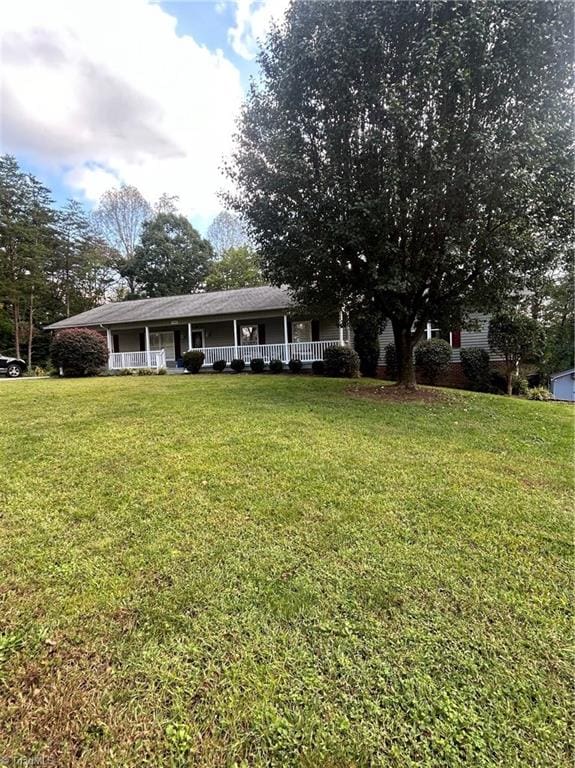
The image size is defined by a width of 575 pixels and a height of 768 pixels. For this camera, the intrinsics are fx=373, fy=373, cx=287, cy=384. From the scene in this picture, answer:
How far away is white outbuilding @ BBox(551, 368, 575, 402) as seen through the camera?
1348cm

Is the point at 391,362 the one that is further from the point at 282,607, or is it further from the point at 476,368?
the point at 282,607

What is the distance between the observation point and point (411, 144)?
22.8 ft

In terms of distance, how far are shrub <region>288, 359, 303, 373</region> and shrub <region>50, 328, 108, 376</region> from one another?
767cm

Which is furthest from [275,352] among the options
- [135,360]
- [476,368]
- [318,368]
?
[476,368]

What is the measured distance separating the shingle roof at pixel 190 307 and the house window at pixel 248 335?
142cm

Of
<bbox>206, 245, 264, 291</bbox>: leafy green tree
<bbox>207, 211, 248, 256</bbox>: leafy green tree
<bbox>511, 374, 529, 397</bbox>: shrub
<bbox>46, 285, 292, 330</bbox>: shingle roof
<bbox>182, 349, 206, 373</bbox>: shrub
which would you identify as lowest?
<bbox>511, 374, 529, 397</bbox>: shrub

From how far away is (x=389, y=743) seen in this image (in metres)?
1.58

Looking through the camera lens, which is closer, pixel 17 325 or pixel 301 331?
pixel 301 331

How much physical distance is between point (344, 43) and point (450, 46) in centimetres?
188

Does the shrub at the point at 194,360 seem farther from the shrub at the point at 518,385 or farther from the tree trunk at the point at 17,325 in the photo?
the tree trunk at the point at 17,325

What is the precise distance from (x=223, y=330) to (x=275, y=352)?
445 centimetres

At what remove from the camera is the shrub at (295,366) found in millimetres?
15315

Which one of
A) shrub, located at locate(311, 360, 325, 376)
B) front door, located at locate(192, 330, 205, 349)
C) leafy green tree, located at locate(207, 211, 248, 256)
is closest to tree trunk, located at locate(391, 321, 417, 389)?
shrub, located at locate(311, 360, 325, 376)

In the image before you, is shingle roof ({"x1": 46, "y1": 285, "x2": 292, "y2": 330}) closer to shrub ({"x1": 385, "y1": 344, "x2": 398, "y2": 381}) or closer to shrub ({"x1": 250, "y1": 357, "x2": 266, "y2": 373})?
shrub ({"x1": 250, "y1": 357, "x2": 266, "y2": 373})
